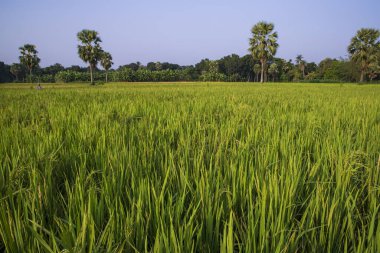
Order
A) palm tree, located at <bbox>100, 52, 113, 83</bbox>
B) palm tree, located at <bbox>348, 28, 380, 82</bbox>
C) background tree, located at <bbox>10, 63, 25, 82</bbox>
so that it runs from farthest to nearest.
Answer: background tree, located at <bbox>10, 63, 25, 82</bbox> → palm tree, located at <bbox>100, 52, 113, 83</bbox> → palm tree, located at <bbox>348, 28, 380, 82</bbox>

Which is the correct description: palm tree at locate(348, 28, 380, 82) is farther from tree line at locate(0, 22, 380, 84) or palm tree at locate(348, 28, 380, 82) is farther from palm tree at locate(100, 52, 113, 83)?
palm tree at locate(100, 52, 113, 83)

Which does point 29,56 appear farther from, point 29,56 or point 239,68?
point 239,68

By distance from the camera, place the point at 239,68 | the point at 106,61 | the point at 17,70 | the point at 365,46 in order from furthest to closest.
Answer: the point at 239,68 < the point at 17,70 < the point at 106,61 < the point at 365,46

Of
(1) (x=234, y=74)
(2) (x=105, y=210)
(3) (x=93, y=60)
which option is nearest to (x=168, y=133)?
(2) (x=105, y=210)

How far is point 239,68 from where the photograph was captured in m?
111

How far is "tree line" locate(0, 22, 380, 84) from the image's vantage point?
5291 cm

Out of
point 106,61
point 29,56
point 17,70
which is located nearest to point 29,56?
point 29,56

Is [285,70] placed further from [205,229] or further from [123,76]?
[205,229]

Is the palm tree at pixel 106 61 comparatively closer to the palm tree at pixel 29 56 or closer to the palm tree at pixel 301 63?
the palm tree at pixel 29 56

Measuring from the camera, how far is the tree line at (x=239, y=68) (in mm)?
52906

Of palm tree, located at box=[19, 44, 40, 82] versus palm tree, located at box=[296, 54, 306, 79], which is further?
palm tree, located at box=[296, 54, 306, 79]

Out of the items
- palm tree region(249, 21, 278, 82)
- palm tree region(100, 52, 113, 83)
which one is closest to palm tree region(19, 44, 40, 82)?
palm tree region(100, 52, 113, 83)

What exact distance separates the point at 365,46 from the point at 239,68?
6081cm

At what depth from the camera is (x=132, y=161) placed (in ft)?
4.96
